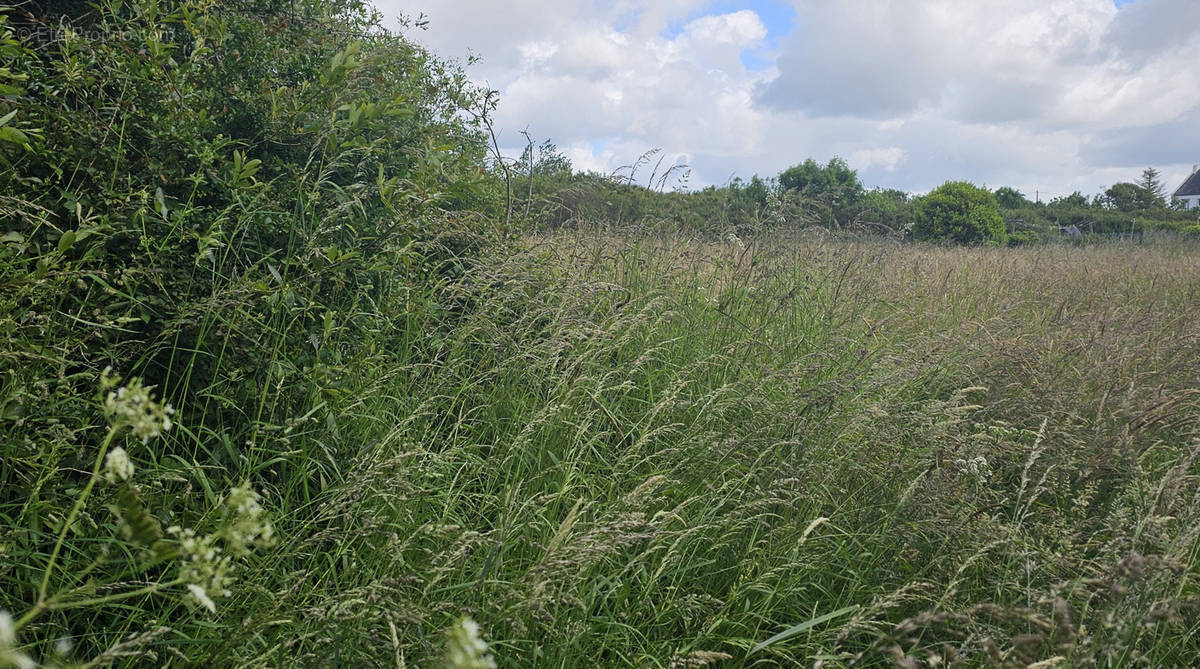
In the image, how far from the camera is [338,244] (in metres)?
2.94

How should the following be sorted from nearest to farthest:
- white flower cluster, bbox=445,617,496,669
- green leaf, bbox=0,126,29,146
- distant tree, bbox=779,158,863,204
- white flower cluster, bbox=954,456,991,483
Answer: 1. white flower cluster, bbox=445,617,496,669
2. green leaf, bbox=0,126,29,146
3. white flower cluster, bbox=954,456,991,483
4. distant tree, bbox=779,158,863,204

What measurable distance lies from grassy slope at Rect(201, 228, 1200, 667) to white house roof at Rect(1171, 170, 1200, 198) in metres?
52.1

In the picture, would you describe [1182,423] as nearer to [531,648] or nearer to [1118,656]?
[1118,656]

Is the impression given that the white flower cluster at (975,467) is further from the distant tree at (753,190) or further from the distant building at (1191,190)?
the distant building at (1191,190)

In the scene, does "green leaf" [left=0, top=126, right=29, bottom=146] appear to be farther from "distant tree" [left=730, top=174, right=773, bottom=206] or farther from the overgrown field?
"distant tree" [left=730, top=174, right=773, bottom=206]

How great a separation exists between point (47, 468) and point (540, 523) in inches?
50.7

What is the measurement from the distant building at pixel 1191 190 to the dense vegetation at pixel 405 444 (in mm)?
52500

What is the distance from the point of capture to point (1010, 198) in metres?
27.1

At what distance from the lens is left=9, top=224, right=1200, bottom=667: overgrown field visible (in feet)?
5.96

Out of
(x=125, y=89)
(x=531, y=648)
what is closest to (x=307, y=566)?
(x=531, y=648)

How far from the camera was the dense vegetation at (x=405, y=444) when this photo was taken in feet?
6.18

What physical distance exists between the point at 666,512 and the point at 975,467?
3.45 feet

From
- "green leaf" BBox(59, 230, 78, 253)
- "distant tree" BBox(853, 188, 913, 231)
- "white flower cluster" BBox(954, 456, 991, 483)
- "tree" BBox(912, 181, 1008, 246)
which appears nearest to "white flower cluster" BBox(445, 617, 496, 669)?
"green leaf" BBox(59, 230, 78, 253)

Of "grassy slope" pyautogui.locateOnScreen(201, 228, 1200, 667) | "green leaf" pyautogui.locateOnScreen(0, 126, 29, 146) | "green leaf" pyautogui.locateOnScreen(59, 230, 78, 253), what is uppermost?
"green leaf" pyautogui.locateOnScreen(0, 126, 29, 146)
